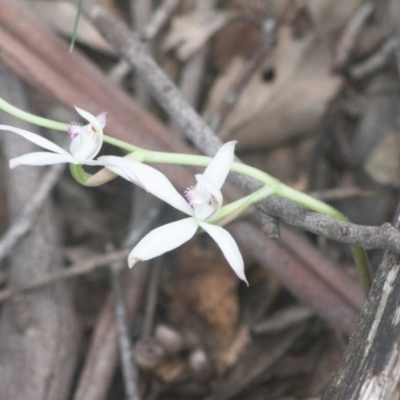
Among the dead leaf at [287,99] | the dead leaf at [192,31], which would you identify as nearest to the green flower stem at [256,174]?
the dead leaf at [287,99]

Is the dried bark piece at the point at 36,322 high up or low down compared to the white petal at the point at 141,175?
up

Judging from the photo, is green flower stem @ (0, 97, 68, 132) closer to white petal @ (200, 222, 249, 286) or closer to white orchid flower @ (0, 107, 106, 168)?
white orchid flower @ (0, 107, 106, 168)

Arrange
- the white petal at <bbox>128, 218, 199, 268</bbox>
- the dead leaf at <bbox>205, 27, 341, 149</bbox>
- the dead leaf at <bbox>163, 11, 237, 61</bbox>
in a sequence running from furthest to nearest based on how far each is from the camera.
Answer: the dead leaf at <bbox>163, 11, 237, 61</bbox>
the dead leaf at <bbox>205, 27, 341, 149</bbox>
the white petal at <bbox>128, 218, 199, 268</bbox>

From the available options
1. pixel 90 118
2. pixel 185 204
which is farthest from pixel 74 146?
pixel 185 204

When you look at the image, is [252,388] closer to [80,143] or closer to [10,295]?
[10,295]

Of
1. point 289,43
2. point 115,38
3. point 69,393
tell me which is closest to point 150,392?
point 69,393

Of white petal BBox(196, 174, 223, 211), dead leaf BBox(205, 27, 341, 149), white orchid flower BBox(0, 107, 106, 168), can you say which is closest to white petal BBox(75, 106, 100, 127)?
white orchid flower BBox(0, 107, 106, 168)

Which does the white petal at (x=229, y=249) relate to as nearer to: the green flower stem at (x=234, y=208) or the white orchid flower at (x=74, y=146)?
the green flower stem at (x=234, y=208)
